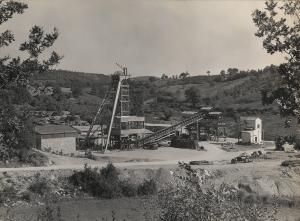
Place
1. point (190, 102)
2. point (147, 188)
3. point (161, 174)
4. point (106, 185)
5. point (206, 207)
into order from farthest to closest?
point (190, 102) → point (161, 174) → point (106, 185) → point (147, 188) → point (206, 207)

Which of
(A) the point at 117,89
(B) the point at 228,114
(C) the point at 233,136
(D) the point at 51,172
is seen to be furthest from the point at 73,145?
(B) the point at 228,114

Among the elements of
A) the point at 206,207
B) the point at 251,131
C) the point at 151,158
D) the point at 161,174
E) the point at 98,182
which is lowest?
the point at 98,182

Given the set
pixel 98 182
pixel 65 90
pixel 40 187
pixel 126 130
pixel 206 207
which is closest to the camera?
pixel 206 207

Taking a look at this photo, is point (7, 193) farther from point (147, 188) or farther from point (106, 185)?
point (147, 188)

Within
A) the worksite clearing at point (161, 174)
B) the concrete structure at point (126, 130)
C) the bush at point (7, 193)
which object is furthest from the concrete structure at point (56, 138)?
the bush at point (7, 193)

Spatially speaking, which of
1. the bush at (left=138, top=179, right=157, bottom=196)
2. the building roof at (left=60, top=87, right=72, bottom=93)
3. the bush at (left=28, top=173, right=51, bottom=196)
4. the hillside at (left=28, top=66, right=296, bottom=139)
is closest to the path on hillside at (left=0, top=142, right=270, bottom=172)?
the bush at (left=28, top=173, right=51, bottom=196)

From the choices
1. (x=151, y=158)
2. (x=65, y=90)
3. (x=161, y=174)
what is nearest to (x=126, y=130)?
(x=151, y=158)
